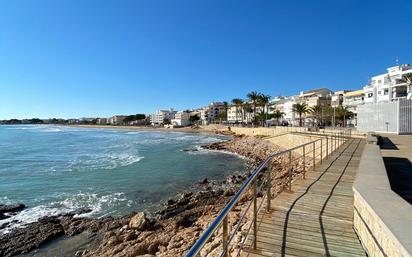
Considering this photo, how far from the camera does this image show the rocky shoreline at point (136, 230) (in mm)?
8680

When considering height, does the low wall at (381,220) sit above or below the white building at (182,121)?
below

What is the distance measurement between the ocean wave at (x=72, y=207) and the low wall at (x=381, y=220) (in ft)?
37.9

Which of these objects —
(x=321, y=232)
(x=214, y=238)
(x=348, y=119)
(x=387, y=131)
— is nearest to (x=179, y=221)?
(x=214, y=238)

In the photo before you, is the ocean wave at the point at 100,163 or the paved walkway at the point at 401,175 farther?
the ocean wave at the point at 100,163

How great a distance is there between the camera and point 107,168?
25500 millimetres

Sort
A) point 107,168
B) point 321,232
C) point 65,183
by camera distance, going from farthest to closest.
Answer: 1. point 107,168
2. point 65,183
3. point 321,232

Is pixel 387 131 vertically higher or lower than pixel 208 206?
higher

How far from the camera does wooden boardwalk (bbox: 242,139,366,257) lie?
406cm

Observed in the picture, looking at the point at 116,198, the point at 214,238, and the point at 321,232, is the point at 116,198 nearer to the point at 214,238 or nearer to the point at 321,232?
the point at 214,238

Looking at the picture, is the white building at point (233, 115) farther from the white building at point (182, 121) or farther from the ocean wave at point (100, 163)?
the ocean wave at point (100, 163)

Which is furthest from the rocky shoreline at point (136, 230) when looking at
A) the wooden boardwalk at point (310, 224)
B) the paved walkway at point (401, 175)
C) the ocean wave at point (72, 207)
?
the paved walkway at point (401, 175)

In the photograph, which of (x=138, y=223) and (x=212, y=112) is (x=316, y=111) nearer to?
(x=138, y=223)

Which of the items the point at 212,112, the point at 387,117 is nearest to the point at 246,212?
the point at 387,117

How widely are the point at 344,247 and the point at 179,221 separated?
7874 millimetres
